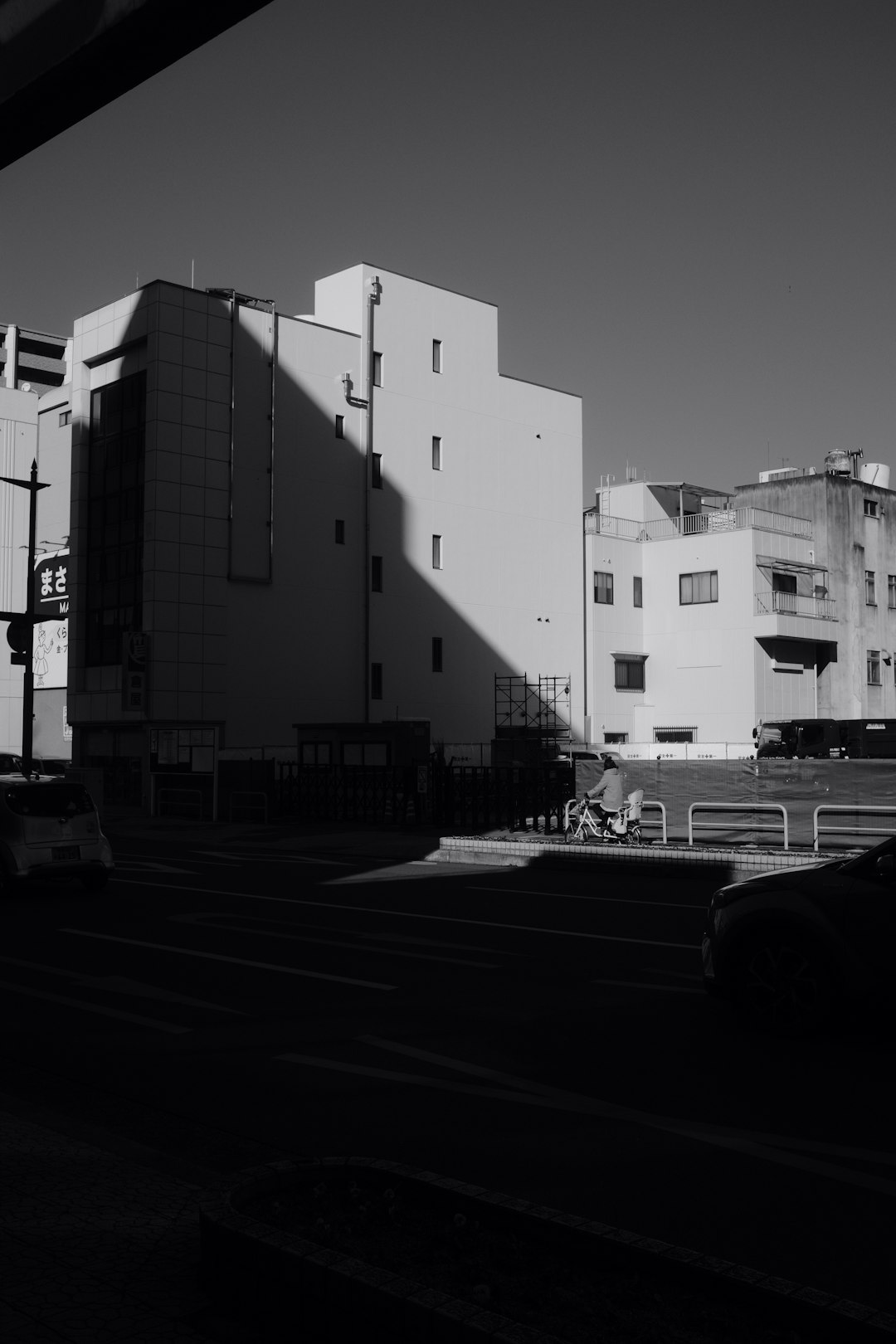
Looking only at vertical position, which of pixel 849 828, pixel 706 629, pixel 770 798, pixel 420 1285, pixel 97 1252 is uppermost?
pixel 706 629

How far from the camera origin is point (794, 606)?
55.1 meters

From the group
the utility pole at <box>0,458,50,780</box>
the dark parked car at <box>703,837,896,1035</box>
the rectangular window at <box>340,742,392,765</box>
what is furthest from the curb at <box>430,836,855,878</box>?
the utility pole at <box>0,458,50,780</box>

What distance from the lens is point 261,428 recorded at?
4572 centimetres

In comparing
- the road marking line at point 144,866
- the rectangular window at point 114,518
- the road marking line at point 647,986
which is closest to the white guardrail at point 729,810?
the road marking line at point 144,866

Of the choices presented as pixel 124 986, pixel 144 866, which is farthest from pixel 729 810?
pixel 124 986

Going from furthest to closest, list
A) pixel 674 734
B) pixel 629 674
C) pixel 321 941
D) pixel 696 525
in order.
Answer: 1. pixel 696 525
2. pixel 629 674
3. pixel 674 734
4. pixel 321 941

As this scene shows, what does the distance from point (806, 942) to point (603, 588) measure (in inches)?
1949

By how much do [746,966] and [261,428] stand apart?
3949 centimetres

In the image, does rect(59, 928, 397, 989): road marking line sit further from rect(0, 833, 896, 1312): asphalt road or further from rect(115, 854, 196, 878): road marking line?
rect(115, 854, 196, 878): road marking line

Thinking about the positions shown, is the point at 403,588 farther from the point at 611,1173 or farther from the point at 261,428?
the point at 611,1173

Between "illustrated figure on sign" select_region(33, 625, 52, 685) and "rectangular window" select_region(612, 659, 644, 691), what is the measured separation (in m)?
24.8

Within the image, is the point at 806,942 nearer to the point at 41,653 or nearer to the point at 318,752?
the point at 318,752

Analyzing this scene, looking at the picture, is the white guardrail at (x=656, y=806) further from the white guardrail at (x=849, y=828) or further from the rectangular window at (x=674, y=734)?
the rectangular window at (x=674, y=734)

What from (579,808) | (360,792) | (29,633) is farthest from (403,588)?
(579,808)
